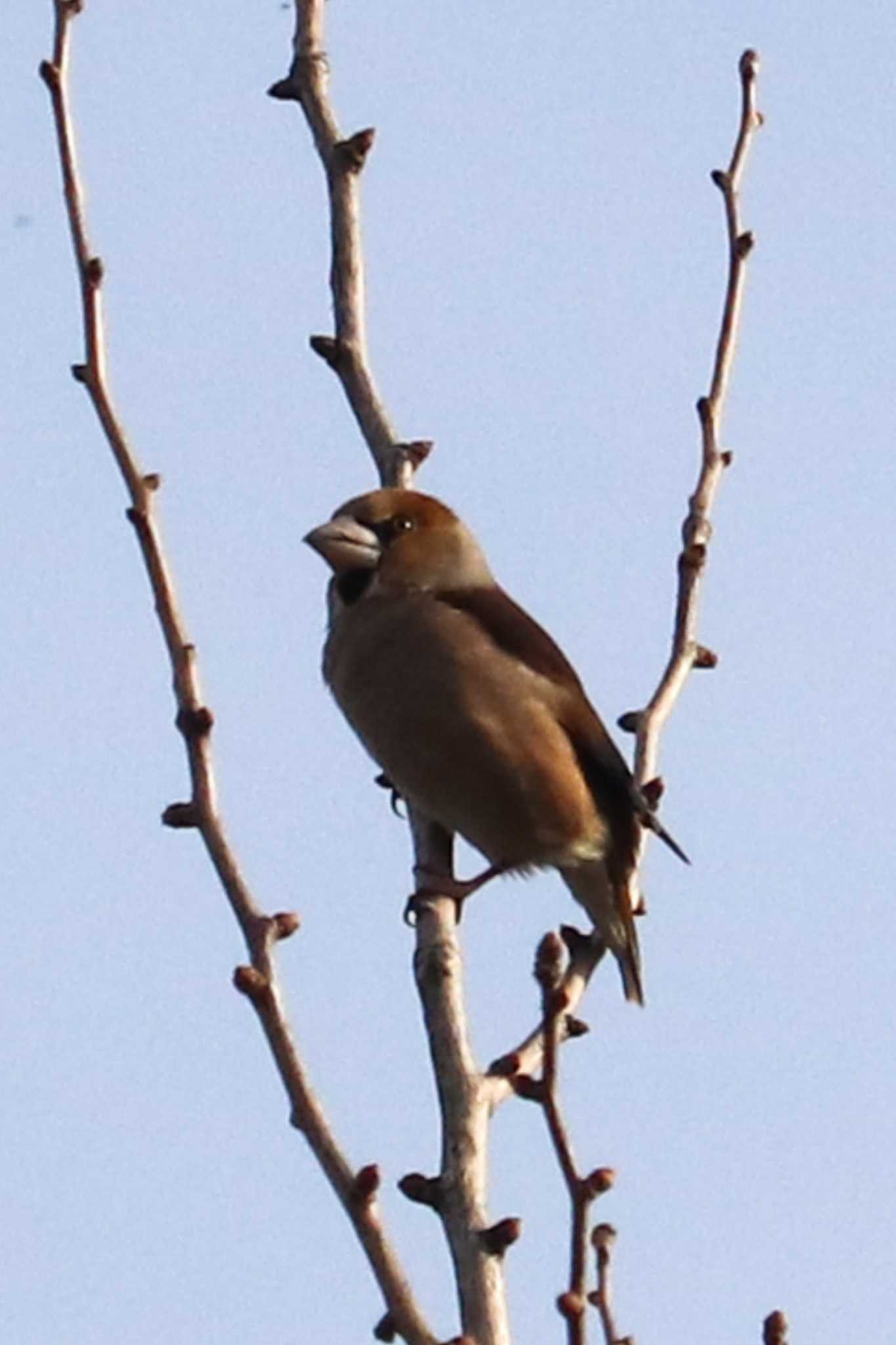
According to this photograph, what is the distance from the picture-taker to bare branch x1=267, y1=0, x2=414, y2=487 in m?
4.54

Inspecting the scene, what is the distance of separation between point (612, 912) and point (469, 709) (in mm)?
553

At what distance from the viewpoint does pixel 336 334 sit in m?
4.70

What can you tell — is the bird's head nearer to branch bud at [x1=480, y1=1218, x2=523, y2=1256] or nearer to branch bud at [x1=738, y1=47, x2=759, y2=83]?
branch bud at [x1=738, y1=47, x2=759, y2=83]

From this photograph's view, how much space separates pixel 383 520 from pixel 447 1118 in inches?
105

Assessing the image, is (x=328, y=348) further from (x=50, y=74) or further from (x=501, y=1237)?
(x=501, y=1237)

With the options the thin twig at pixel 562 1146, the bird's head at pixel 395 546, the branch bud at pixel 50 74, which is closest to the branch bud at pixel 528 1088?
the thin twig at pixel 562 1146

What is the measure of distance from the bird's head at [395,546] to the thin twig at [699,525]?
1.34 meters

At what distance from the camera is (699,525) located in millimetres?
4773

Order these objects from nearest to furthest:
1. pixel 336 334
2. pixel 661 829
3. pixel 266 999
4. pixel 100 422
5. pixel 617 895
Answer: pixel 266 999, pixel 100 422, pixel 336 334, pixel 661 829, pixel 617 895

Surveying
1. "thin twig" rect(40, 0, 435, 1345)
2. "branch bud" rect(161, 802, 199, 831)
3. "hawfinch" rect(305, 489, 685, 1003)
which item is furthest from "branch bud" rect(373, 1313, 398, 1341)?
"hawfinch" rect(305, 489, 685, 1003)

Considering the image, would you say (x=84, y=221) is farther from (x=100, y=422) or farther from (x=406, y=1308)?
(x=406, y=1308)

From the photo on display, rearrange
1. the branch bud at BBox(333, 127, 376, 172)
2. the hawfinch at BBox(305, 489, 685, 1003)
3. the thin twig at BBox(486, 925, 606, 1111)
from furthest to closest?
the hawfinch at BBox(305, 489, 685, 1003) < the branch bud at BBox(333, 127, 376, 172) < the thin twig at BBox(486, 925, 606, 1111)

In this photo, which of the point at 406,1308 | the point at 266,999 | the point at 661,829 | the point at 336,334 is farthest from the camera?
the point at 661,829

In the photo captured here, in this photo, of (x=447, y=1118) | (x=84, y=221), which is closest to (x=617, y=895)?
(x=447, y=1118)
